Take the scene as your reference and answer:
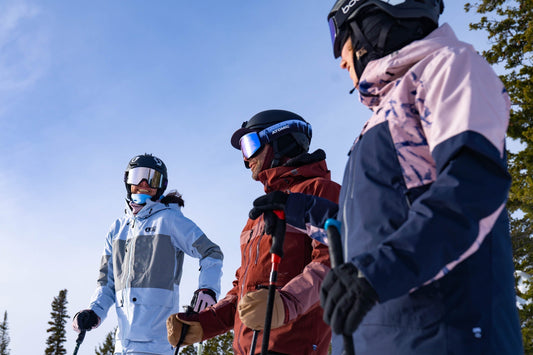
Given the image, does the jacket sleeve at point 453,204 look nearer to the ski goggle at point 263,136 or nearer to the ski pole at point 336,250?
the ski pole at point 336,250

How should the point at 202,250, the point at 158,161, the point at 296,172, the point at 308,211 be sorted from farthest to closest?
the point at 158,161, the point at 202,250, the point at 296,172, the point at 308,211

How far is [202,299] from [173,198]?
2.29 m

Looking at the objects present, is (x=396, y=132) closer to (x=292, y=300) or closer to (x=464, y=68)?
(x=464, y=68)

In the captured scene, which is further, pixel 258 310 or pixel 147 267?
pixel 147 267

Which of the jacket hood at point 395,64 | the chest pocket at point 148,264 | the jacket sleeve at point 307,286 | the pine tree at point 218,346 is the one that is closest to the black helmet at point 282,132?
the jacket sleeve at point 307,286

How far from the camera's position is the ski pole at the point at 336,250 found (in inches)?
78.8

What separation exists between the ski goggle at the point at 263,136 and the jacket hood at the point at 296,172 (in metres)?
0.48

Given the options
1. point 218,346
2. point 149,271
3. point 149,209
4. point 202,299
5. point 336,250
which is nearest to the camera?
point 336,250

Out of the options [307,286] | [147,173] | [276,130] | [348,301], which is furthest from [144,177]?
[348,301]

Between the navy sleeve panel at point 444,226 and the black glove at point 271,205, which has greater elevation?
the black glove at point 271,205

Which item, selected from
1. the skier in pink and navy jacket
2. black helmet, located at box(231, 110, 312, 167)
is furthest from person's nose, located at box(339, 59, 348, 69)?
black helmet, located at box(231, 110, 312, 167)

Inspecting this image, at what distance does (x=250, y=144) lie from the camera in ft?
17.4

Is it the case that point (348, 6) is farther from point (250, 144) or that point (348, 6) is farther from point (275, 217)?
point (250, 144)

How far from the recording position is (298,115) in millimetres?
5637
